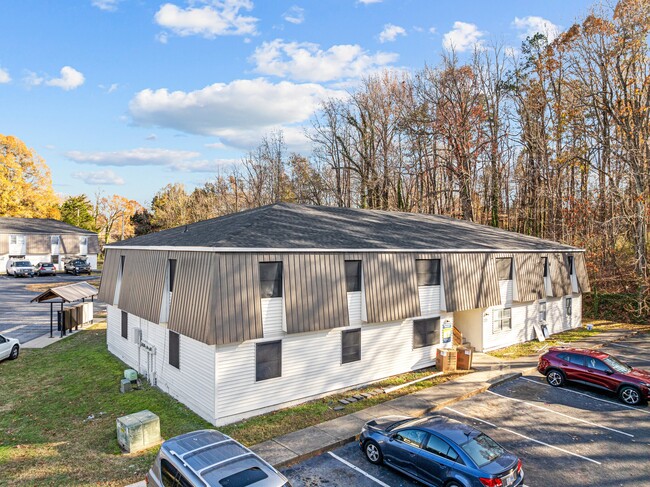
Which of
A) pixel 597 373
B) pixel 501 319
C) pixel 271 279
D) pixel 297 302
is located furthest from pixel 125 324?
pixel 597 373

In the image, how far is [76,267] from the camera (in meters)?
50.8

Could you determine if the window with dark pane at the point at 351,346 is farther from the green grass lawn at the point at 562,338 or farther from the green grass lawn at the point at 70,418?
the green grass lawn at the point at 562,338

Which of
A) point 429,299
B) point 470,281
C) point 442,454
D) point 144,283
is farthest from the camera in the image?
point 470,281

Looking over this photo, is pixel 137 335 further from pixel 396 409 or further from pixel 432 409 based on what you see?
pixel 432 409

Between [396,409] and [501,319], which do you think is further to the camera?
[501,319]

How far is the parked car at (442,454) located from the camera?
847cm

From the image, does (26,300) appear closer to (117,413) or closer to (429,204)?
(117,413)

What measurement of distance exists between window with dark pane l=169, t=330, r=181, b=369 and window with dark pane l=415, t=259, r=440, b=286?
1031 centimetres

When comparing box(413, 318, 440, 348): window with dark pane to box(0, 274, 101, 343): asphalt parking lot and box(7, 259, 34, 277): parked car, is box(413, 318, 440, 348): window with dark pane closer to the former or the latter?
box(0, 274, 101, 343): asphalt parking lot

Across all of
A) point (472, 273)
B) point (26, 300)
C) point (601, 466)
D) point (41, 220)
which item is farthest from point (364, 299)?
point (41, 220)

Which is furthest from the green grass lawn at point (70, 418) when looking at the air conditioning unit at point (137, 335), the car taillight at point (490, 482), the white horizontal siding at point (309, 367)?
the car taillight at point (490, 482)

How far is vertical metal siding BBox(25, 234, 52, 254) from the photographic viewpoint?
172 ft

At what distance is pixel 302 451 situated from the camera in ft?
35.4

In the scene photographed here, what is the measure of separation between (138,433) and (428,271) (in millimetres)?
12918
